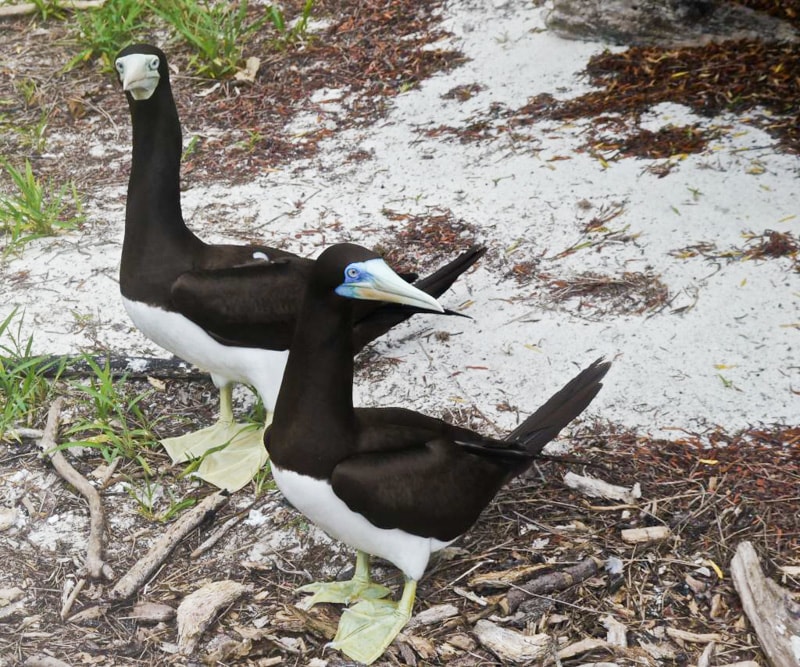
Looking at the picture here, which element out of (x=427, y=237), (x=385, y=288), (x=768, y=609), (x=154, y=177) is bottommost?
(x=768, y=609)

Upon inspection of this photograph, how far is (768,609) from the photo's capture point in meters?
3.21

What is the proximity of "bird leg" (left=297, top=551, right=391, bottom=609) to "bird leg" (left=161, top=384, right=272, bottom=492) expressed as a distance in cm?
70

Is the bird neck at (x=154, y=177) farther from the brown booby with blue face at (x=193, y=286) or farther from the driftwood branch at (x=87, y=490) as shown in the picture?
the driftwood branch at (x=87, y=490)

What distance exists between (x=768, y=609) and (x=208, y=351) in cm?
233

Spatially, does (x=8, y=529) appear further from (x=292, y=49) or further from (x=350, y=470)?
(x=292, y=49)

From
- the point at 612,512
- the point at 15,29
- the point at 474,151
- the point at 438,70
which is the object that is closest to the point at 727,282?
the point at 612,512

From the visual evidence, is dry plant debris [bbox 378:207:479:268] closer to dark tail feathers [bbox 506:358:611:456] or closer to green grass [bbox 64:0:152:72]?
dark tail feathers [bbox 506:358:611:456]

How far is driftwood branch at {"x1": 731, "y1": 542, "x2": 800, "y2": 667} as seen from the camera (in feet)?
10.1

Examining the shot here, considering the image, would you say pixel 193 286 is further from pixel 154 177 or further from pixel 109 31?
pixel 109 31

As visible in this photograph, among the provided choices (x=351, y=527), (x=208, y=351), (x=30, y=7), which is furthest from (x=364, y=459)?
(x=30, y=7)

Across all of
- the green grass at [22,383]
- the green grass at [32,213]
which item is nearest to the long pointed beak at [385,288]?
the green grass at [22,383]

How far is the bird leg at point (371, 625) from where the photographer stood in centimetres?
327

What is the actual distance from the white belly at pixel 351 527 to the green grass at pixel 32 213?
3043 mm

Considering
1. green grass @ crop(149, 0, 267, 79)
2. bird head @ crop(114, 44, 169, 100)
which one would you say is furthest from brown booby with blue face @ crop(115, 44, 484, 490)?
green grass @ crop(149, 0, 267, 79)
